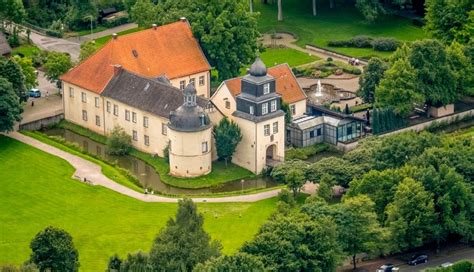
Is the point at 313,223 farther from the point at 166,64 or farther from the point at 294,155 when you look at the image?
the point at 166,64

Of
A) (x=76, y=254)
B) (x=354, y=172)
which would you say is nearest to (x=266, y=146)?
(x=354, y=172)

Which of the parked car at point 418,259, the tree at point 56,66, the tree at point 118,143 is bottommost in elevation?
the parked car at point 418,259

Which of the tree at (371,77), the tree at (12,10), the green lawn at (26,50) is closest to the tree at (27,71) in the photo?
the green lawn at (26,50)

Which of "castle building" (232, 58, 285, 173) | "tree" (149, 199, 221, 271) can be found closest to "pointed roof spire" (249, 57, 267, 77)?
"castle building" (232, 58, 285, 173)

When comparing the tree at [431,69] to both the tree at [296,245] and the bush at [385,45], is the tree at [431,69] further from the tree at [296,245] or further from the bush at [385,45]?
the tree at [296,245]

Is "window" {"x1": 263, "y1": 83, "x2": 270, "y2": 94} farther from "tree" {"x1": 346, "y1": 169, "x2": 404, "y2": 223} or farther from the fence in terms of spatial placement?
the fence

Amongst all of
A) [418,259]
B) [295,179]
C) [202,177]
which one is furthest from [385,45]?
[418,259]

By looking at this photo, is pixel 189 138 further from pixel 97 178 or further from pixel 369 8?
pixel 369 8
